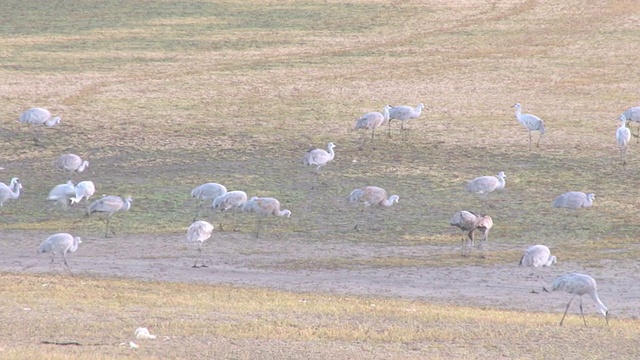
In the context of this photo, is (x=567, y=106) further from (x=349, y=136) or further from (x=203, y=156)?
(x=203, y=156)

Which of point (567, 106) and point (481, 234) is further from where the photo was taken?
point (567, 106)

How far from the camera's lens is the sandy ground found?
65.0 ft

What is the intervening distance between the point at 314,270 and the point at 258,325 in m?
5.33

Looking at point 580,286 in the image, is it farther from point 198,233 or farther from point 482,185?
point 482,185

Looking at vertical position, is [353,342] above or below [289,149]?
above

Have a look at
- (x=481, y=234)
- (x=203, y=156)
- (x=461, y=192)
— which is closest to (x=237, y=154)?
(x=203, y=156)

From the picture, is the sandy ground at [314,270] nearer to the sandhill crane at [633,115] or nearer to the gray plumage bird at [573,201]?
the gray plumage bird at [573,201]

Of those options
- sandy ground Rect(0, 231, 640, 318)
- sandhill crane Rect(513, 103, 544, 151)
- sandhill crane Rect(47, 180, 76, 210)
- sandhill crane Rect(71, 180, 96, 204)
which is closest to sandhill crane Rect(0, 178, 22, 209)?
sandhill crane Rect(47, 180, 76, 210)

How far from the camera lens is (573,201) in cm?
2477

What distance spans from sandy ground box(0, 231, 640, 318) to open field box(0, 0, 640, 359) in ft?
0.23

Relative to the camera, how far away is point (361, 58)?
43.8 m

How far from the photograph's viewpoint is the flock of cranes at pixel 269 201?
20219mm

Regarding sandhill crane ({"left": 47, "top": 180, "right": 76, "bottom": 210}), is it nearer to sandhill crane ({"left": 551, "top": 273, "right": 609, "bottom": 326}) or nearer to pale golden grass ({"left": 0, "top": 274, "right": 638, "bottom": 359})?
pale golden grass ({"left": 0, "top": 274, "right": 638, "bottom": 359})

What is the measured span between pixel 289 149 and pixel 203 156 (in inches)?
83.9
